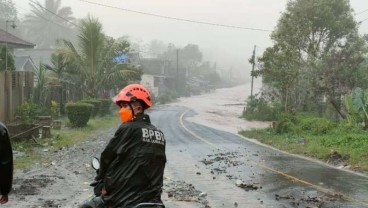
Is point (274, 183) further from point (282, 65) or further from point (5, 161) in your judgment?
point (282, 65)

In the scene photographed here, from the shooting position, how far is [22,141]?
1647cm

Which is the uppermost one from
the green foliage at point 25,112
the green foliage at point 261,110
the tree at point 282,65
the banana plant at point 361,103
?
the tree at point 282,65

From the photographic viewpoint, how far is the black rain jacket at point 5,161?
3803mm

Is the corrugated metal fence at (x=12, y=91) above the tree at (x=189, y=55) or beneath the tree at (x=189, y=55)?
beneath

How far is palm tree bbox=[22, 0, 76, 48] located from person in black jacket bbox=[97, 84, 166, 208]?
277 ft

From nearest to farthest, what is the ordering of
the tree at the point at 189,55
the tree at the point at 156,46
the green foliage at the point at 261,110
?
the green foliage at the point at 261,110
the tree at the point at 189,55
the tree at the point at 156,46

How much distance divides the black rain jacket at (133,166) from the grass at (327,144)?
38.9ft

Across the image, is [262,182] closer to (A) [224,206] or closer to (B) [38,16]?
(A) [224,206]

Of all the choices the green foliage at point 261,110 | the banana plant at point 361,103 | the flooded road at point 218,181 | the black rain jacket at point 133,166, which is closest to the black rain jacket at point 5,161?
the black rain jacket at point 133,166

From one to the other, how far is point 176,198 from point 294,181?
3.84m

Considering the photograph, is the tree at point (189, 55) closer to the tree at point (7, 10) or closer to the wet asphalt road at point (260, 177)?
the tree at point (7, 10)

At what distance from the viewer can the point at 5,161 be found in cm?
385

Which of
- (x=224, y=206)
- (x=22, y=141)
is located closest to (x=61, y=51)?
(x=22, y=141)

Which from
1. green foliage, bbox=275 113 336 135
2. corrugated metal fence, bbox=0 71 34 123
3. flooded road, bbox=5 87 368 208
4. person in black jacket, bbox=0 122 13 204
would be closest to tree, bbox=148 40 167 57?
green foliage, bbox=275 113 336 135
